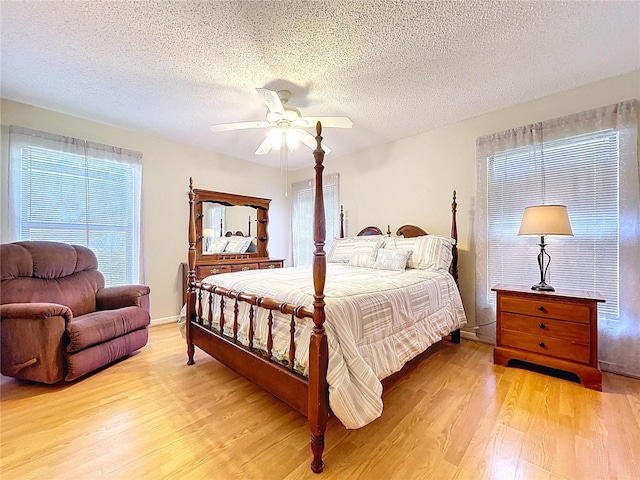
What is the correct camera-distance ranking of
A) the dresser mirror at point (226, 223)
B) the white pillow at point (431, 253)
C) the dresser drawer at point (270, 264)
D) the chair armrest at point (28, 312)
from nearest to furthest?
the chair armrest at point (28, 312) → the white pillow at point (431, 253) → the dresser mirror at point (226, 223) → the dresser drawer at point (270, 264)

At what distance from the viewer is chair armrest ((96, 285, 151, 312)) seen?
2750 millimetres

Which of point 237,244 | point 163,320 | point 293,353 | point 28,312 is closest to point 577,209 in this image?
point 293,353

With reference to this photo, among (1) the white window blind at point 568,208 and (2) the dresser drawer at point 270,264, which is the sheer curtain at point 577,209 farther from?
(2) the dresser drawer at point 270,264

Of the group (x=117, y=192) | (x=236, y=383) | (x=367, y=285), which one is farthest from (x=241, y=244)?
(x=367, y=285)

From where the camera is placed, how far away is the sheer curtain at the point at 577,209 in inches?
89.6

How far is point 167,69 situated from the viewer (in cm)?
223

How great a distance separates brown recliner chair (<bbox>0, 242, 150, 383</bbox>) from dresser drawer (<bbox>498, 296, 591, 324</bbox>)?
134 inches

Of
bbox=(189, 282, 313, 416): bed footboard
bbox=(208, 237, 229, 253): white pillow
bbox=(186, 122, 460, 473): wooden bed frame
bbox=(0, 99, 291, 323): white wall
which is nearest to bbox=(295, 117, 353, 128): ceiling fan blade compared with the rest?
bbox=(186, 122, 460, 473): wooden bed frame

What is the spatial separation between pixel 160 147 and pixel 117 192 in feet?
2.69

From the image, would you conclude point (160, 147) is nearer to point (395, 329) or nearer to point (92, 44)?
point (92, 44)

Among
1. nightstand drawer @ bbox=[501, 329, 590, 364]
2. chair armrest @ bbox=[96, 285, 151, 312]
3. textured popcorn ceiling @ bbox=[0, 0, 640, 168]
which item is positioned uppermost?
textured popcorn ceiling @ bbox=[0, 0, 640, 168]

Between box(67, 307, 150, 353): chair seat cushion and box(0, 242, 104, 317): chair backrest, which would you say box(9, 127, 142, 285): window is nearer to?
box(0, 242, 104, 317): chair backrest

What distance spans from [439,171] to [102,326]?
3.78 m

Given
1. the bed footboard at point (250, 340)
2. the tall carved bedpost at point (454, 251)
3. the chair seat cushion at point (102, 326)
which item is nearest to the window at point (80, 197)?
the chair seat cushion at point (102, 326)
